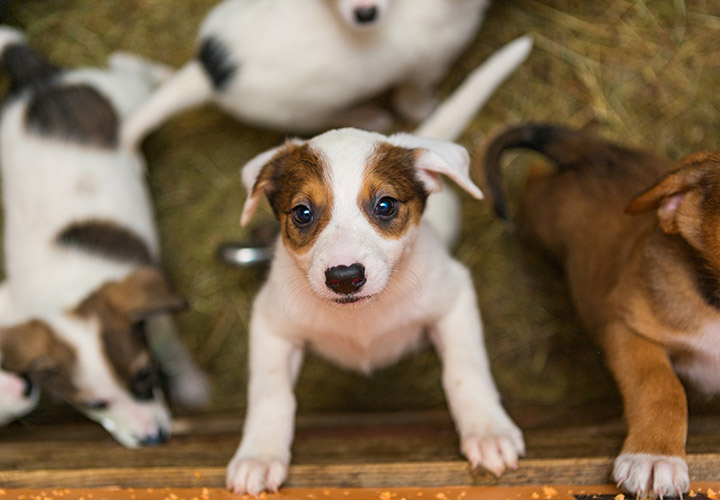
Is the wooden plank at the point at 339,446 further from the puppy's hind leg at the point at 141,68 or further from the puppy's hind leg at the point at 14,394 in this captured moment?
the puppy's hind leg at the point at 141,68

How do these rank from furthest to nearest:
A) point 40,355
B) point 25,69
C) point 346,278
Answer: point 25,69
point 40,355
point 346,278

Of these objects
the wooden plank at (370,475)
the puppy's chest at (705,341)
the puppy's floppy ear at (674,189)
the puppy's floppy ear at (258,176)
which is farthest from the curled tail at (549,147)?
the wooden plank at (370,475)

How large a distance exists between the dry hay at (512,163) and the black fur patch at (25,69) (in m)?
0.87

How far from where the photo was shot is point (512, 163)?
429cm

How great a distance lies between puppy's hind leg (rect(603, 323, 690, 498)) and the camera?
2.30 metres

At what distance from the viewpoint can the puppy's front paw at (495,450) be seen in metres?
2.50

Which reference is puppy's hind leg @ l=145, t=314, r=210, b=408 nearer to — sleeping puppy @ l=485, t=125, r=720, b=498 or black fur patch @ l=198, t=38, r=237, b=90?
black fur patch @ l=198, t=38, r=237, b=90

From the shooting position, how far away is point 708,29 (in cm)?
415

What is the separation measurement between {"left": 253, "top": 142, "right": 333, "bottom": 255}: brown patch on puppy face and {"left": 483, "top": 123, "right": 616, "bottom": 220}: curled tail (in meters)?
1.17

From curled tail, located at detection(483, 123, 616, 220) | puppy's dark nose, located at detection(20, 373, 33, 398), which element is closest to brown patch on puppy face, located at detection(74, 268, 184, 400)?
puppy's dark nose, located at detection(20, 373, 33, 398)

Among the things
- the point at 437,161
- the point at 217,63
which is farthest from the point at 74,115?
the point at 437,161

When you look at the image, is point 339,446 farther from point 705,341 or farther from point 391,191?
point 705,341

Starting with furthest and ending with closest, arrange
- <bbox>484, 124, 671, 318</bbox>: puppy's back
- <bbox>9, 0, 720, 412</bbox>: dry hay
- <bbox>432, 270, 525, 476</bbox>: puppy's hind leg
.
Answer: <bbox>9, 0, 720, 412</bbox>: dry hay, <bbox>484, 124, 671, 318</bbox>: puppy's back, <bbox>432, 270, 525, 476</bbox>: puppy's hind leg

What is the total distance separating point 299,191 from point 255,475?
108 centimetres
